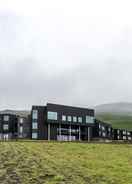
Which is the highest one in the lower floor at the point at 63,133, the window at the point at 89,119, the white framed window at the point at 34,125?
the window at the point at 89,119

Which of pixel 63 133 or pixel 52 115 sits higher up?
pixel 52 115

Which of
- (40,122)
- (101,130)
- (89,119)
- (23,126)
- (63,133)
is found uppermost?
(89,119)

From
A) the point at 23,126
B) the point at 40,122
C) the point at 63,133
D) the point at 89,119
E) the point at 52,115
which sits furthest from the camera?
the point at 89,119

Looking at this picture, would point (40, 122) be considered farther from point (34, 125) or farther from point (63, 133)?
point (63, 133)

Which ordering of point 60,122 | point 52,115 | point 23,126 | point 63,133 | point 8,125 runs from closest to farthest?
point 52,115 < point 60,122 < point 63,133 < point 23,126 < point 8,125

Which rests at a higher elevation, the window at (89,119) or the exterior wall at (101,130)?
the window at (89,119)

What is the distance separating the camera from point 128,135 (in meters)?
198

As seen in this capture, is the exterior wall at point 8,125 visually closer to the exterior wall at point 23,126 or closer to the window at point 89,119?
the exterior wall at point 23,126

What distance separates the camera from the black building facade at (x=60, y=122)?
11169cm

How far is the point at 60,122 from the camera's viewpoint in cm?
11462

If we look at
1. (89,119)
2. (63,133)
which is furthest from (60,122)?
(89,119)

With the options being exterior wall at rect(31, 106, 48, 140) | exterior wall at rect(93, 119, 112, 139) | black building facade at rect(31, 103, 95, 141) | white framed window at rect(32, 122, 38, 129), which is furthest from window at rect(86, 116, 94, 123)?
exterior wall at rect(93, 119, 112, 139)

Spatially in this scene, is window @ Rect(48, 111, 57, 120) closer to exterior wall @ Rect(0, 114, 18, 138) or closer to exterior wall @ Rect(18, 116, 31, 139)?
exterior wall @ Rect(18, 116, 31, 139)

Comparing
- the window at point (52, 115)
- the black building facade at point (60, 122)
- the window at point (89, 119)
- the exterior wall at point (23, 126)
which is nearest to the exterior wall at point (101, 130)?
the window at point (89, 119)
